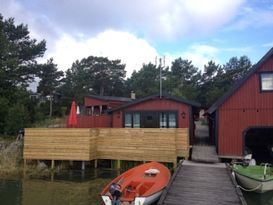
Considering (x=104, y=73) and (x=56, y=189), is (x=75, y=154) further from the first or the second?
(x=104, y=73)

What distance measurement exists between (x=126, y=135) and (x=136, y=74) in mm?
51297

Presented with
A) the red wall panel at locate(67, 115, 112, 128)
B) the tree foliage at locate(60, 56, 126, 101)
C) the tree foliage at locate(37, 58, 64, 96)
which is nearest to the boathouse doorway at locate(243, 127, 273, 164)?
the red wall panel at locate(67, 115, 112, 128)

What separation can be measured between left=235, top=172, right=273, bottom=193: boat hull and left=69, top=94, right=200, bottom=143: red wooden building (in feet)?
24.4

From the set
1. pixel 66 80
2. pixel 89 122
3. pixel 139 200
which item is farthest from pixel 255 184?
pixel 66 80

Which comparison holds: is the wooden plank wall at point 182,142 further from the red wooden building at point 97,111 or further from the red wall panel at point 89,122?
the red wall panel at point 89,122

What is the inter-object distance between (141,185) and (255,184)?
5.55 metres

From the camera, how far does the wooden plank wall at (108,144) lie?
2077 centimetres

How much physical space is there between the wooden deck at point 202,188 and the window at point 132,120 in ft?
27.6

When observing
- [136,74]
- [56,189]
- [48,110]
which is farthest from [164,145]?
[136,74]

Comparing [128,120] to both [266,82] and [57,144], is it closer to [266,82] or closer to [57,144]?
[57,144]

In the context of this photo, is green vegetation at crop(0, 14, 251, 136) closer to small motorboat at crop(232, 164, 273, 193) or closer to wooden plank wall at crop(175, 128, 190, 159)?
wooden plank wall at crop(175, 128, 190, 159)

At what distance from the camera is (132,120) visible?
83.9 feet

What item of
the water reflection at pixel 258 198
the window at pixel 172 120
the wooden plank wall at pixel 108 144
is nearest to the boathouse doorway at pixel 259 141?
the window at pixel 172 120

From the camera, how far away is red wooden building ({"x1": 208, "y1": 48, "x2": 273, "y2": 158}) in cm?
2080
